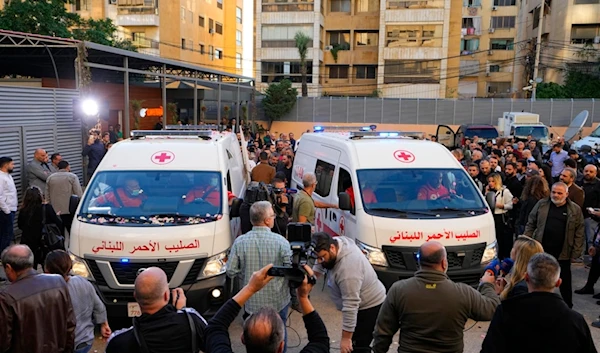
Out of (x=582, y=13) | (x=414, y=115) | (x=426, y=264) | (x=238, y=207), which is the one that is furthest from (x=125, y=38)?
(x=426, y=264)

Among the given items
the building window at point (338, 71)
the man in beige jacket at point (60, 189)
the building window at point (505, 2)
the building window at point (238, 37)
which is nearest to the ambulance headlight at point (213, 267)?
the man in beige jacket at point (60, 189)

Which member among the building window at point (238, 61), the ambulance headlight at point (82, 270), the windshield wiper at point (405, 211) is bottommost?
the ambulance headlight at point (82, 270)

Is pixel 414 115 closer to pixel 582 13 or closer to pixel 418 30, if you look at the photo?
pixel 418 30

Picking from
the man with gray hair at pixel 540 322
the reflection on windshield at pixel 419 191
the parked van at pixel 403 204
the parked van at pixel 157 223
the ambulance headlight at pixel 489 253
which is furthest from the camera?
the reflection on windshield at pixel 419 191

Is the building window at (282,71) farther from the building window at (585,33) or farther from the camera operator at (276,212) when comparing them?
the camera operator at (276,212)

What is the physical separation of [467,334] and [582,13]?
143 ft

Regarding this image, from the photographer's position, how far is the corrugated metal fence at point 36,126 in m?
10.9

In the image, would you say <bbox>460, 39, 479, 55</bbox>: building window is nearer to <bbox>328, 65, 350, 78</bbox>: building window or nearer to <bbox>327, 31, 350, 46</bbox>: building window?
<bbox>327, 31, 350, 46</bbox>: building window

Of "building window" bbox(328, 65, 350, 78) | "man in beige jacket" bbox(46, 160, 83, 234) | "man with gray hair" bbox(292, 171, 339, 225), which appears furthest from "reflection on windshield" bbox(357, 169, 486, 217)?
"building window" bbox(328, 65, 350, 78)

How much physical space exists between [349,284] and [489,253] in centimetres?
342

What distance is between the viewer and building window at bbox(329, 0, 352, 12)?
159 feet

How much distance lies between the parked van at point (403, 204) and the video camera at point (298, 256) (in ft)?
8.10

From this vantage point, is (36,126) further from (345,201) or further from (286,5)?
(286,5)

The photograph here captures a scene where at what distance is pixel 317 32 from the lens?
1806 inches
